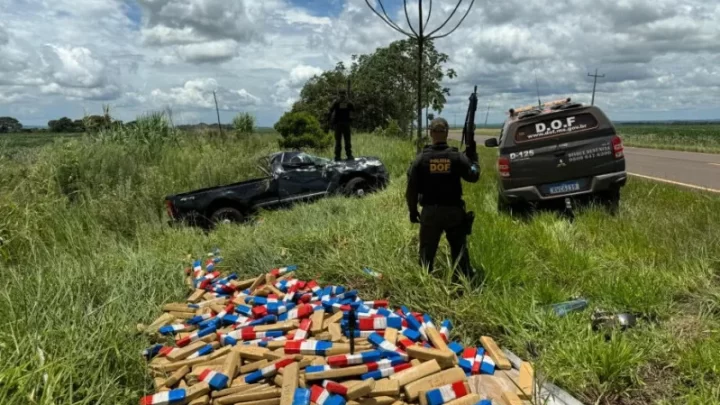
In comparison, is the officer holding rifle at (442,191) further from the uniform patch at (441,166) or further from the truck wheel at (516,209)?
the truck wheel at (516,209)

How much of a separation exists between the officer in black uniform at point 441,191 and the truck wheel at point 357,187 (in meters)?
6.37

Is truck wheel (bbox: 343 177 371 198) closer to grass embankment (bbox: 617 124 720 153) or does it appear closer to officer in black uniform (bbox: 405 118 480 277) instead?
officer in black uniform (bbox: 405 118 480 277)

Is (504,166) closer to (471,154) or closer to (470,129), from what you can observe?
(470,129)

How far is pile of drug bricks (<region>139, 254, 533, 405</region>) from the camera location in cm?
313

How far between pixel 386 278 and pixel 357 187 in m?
6.87

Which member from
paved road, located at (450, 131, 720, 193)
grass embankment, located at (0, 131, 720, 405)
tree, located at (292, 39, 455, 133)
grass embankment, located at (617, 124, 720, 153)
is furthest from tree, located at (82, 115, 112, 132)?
grass embankment, located at (617, 124, 720, 153)

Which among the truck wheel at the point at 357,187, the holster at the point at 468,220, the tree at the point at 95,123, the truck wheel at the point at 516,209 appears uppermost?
the tree at the point at 95,123

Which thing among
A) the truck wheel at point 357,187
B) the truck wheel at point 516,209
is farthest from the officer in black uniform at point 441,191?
the truck wheel at point 357,187

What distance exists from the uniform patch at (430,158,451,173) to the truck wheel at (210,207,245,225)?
18.5 ft

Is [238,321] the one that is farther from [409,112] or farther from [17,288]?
[409,112]

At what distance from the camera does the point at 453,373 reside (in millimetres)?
3311

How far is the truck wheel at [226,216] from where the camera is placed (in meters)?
9.66

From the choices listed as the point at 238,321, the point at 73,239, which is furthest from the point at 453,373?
the point at 73,239

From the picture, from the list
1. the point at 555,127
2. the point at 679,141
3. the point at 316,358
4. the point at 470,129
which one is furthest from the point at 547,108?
the point at 679,141
